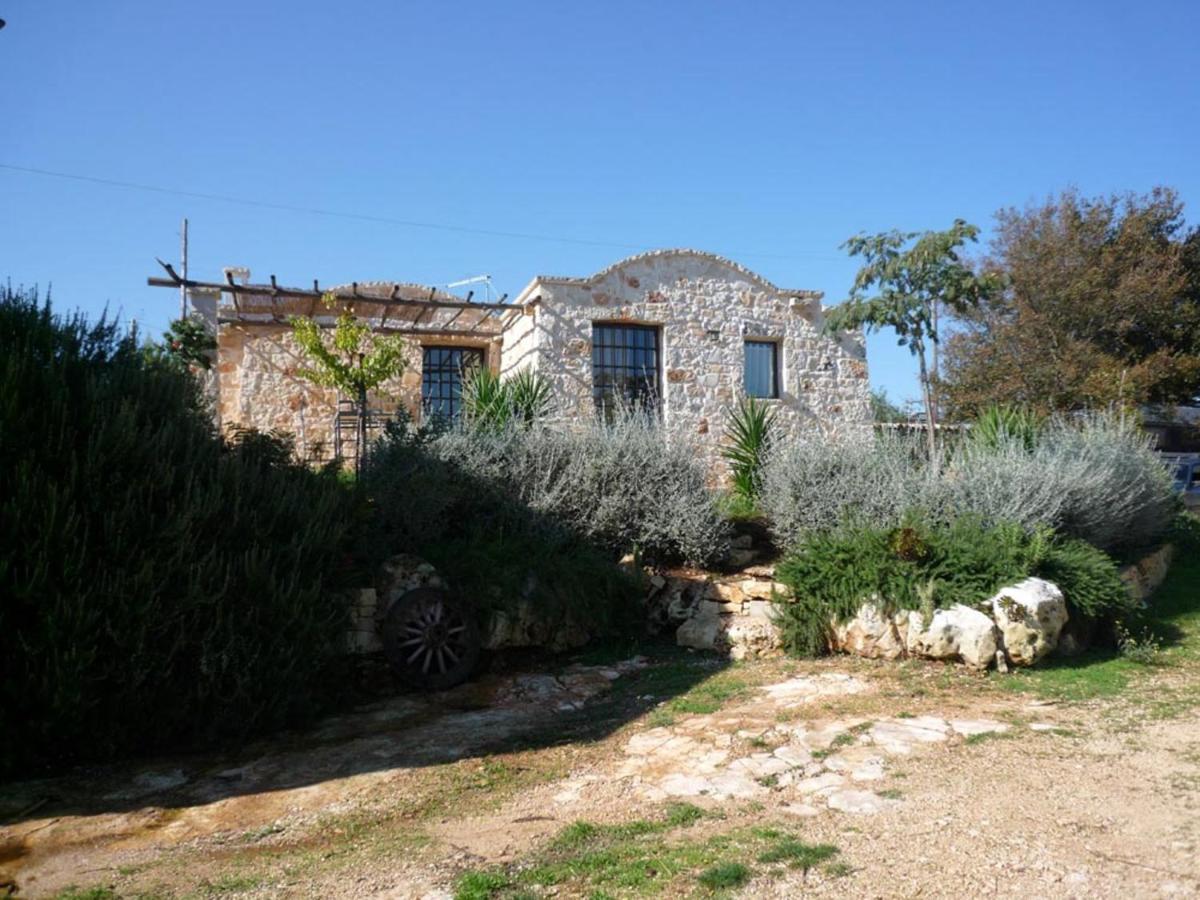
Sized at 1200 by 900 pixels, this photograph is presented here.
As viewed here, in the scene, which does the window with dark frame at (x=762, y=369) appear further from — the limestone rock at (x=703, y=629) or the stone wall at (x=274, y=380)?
the limestone rock at (x=703, y=629)

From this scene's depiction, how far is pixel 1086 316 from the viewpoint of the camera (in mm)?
19938

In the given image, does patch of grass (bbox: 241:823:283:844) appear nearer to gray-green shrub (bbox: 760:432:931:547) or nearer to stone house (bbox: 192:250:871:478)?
gray-green shrub (bbox: 760:432:931:547)

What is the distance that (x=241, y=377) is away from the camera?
47.9ft

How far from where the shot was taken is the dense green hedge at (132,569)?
5461 mm

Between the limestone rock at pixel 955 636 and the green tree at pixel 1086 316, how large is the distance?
13395 mm

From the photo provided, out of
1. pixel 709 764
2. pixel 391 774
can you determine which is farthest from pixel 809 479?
pixel 391 774

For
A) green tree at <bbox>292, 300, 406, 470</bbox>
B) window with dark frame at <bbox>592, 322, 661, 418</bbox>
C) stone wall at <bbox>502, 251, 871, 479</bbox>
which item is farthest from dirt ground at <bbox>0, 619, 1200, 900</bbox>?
window with dark frame at <bbox>592, 322, 661, 418</bbox>

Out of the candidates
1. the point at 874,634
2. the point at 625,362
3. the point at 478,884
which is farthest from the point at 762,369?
the point at 478,884

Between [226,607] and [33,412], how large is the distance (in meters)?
1.83

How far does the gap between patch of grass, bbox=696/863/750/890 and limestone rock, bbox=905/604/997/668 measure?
387 centimetres

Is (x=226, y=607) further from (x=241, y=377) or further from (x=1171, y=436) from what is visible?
(x=1171, y=436)

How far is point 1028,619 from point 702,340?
9393 millimetres

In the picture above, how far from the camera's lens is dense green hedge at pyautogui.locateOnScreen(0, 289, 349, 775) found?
5.46 meters

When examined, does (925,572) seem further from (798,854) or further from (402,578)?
(402,578)
